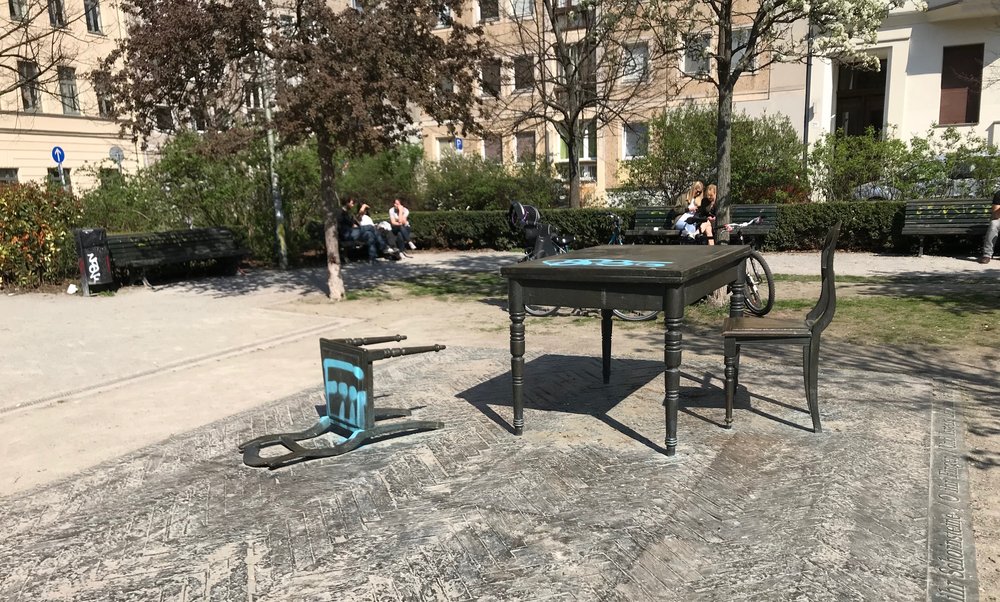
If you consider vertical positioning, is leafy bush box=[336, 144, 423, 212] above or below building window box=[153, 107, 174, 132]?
below

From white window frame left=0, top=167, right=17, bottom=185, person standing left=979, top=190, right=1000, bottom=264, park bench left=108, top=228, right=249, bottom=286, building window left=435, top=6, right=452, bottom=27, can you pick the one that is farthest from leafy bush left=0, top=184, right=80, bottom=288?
white window frame left=0, top=167, right=17, bottom=185

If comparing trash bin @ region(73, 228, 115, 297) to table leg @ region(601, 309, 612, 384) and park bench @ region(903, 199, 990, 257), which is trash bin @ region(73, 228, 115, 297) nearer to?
table leg @ region(601, 309, 612, 384)

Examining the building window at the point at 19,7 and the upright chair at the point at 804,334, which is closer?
the upright chair at the point at 804,334

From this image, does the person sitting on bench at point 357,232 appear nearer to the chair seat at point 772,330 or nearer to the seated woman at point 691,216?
the seated woman at point 691,216

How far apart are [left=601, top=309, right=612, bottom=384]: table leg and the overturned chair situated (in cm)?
153

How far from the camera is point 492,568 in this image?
3.08m

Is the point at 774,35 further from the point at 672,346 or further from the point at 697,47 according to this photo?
the point at 672,346

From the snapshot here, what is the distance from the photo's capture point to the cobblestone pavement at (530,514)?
2.98 metres

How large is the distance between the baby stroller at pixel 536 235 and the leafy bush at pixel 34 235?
7.81 m

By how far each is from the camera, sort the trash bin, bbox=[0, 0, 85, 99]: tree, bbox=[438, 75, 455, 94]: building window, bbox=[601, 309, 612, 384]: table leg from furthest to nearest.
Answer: bbox=[0, 0, 85, 99]: tree
the trash bin
bbox=[438, 75, 455, 94]: building window
bbox=[601, 309, 612, 384]: table leg

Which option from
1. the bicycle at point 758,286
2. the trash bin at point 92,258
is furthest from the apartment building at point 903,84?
the bicycle at point 758,286

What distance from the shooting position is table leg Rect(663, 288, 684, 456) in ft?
13.0

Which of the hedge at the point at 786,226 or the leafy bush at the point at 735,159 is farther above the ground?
the leafy bush at the point at 735,159

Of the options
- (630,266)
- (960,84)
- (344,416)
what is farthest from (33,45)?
(960,84)
